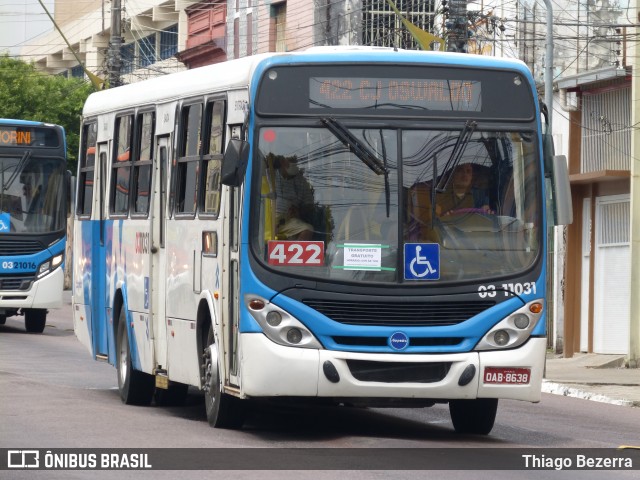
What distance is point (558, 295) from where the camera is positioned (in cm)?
2786

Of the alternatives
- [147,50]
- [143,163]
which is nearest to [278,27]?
[147,50]

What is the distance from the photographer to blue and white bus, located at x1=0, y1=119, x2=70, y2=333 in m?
27.0

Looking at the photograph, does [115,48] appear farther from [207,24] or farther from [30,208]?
[207,24]

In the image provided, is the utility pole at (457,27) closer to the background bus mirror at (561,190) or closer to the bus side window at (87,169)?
the bus side window at (87,169)

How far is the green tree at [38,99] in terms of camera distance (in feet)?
172

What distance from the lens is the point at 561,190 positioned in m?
12.6

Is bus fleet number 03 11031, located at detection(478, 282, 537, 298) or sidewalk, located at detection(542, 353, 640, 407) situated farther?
sidewalk, located at detection(542, 353, 640, 407)

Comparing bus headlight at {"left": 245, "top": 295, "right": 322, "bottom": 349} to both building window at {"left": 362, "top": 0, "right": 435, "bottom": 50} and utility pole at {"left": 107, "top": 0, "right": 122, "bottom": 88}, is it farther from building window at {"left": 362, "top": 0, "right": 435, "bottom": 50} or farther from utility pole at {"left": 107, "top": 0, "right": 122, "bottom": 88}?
building window at {"left": 362, "top": 0, "right": 435, "bottom": 50}

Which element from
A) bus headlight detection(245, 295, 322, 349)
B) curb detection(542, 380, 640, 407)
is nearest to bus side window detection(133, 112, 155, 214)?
bus headlight detection(245, 295, 322, 349)

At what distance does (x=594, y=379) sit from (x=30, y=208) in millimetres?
10270

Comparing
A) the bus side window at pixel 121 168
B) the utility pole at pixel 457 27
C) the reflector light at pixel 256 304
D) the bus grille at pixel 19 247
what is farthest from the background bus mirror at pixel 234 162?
the bus grille at pixel 19 247

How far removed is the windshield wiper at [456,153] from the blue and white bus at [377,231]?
0.01 meters

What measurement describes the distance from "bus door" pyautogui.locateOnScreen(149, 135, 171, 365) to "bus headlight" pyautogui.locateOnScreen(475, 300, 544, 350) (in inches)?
139

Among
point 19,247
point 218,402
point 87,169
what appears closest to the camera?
point 218,402
